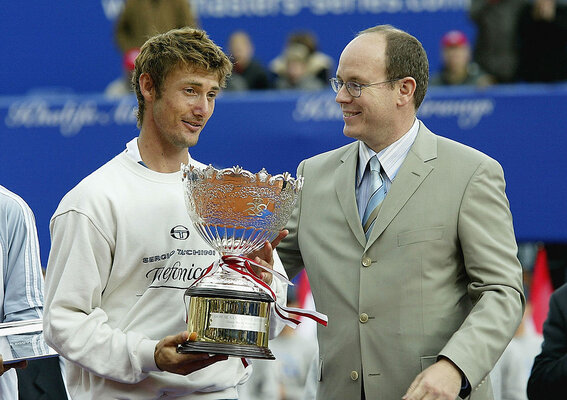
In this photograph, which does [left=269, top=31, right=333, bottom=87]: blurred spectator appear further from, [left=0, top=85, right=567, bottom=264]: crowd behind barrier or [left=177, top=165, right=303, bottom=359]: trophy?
[left=177, top=165, right=303, bottom=359]: trophy

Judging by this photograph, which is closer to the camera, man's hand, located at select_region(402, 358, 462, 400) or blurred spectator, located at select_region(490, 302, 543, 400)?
man's hand, located at select_region(402, 358, 462, 400)

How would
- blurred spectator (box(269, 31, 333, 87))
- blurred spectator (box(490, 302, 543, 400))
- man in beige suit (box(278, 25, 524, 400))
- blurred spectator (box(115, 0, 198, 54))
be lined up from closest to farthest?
1. man in beige suit (box(278, 25, 524, 400))
2. blurred spectator (box(490, 302, 543, 400))
3. blurred spectator (box(115, 0, 198, 54))
4. blurred spectator (box(269, 31, 333, 87))

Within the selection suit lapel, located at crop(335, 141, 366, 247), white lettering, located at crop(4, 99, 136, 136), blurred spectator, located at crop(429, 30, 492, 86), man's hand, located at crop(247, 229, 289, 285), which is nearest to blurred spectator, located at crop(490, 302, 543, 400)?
blurred spectator, located at crop(429, 30, 492, 86)

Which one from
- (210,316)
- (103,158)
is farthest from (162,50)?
(103,158)

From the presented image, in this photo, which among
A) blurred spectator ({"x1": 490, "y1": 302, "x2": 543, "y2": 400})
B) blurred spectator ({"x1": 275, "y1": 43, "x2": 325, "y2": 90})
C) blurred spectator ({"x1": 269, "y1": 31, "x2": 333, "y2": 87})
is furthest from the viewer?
blurred spectator ({"x1": 269, "y1": 31, "x2": 333, "y2": 87})

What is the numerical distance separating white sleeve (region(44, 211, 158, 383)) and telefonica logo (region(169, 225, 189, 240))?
0.19 meters

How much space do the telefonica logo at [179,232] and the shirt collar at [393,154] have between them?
2.25ft

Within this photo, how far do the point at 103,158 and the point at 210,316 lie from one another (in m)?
6.20

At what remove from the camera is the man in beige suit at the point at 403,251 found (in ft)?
11.8

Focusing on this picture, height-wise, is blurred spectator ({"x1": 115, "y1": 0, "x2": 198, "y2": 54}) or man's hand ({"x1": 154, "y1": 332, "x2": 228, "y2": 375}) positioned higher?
blurred spectator ({"x1": 115, "y1": 0, "x2": 198, "y2": 54})

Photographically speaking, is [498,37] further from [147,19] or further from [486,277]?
[486,277]

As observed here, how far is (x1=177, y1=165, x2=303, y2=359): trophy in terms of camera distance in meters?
3.30

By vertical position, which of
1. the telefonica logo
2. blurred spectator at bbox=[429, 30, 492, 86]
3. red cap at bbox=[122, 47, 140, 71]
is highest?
red cap at bbox=[122, 47, 140, 71]

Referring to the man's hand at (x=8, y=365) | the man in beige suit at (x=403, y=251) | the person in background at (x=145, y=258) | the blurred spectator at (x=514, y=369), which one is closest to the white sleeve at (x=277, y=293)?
the person in background at (x=145, y=258)
